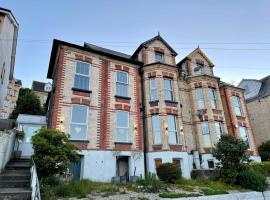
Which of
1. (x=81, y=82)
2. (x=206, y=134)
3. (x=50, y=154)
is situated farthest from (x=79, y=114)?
(x=206, y=134)

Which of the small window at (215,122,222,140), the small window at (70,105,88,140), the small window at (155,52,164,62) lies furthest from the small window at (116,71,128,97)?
the small window at (215,122,222,140)

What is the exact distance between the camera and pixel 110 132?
49.6ft

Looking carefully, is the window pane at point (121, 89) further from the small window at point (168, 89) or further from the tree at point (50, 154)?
the tree at point (50, 154)

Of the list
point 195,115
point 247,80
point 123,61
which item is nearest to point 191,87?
point 195,115

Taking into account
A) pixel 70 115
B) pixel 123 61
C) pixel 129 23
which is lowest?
pixel 70 115

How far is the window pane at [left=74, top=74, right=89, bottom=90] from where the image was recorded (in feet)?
50.7

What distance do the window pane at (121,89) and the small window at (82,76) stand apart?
2564mm

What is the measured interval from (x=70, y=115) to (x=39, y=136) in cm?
437

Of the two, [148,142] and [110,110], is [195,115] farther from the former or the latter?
[110,110]

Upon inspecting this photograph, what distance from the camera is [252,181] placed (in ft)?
41.8

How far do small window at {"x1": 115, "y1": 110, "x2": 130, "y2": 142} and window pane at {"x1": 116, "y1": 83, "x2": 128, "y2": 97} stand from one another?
1578mm

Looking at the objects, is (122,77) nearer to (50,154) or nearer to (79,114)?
(79,114)

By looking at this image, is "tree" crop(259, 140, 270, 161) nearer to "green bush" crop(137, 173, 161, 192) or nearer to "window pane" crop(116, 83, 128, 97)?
"green bush" crop(137, 173, 161, 192)

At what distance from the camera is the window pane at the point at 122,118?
15.9m
